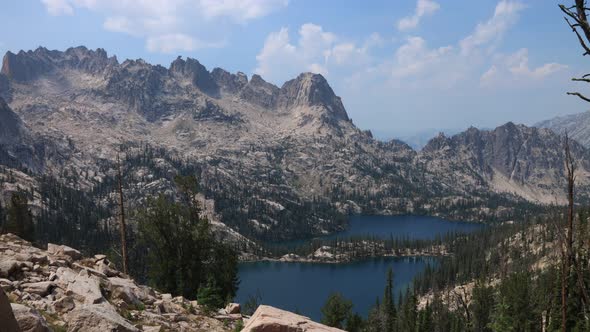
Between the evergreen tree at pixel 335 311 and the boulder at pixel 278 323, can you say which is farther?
the evergreen tree at pixel 335 311

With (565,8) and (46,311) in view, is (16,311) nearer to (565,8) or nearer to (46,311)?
(46,311)

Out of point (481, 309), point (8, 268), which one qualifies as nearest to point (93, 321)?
point (8, 268)

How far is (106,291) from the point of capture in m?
26.2

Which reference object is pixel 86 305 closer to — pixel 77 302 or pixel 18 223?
pixel 77 302

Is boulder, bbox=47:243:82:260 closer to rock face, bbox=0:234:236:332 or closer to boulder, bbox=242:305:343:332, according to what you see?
rock face, bbox=0:234:236:332

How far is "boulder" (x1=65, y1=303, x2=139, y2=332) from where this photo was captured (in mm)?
17870

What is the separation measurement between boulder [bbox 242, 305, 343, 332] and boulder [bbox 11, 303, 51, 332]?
800 cm

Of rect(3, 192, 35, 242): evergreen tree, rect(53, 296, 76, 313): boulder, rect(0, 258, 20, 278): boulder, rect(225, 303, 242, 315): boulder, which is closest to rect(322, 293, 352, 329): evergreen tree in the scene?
rect(225, 303, 242, 315): boulder

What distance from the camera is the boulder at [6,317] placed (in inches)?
534

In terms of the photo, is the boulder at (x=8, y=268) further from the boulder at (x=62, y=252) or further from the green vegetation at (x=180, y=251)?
the green vegetation at (x=180, y=251)

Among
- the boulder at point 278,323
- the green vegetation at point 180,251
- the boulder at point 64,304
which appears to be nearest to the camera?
the boulder at point 278,323

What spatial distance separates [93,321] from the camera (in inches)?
714

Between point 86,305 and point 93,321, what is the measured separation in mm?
1523

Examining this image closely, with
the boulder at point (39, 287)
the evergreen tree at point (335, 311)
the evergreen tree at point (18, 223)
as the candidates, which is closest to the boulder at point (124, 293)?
the boulder at point (39, 287)
